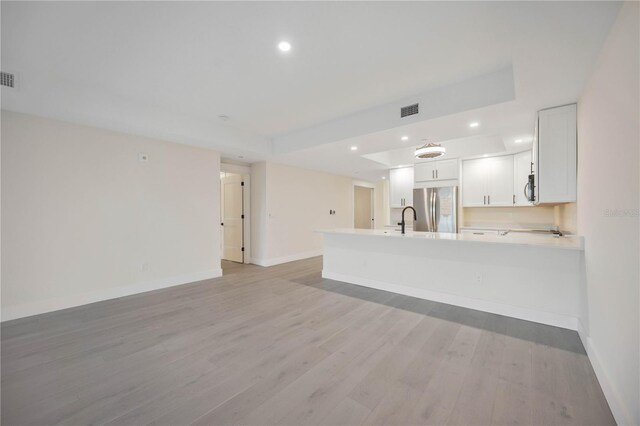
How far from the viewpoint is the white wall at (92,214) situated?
3066mm

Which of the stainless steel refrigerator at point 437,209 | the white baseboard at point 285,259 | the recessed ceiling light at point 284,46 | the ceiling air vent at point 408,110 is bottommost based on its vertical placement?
the white baseboard at point 285,259

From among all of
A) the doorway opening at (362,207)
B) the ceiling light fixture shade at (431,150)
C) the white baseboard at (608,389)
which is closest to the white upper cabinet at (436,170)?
the ceiling light fixture shade at (431,150)

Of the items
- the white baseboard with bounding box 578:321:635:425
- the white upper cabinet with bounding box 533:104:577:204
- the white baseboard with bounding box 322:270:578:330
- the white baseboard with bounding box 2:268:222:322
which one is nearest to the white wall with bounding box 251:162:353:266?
the white baseboard with bounding box 2:268:222:322

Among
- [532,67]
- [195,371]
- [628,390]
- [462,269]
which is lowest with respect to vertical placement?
[195,371]

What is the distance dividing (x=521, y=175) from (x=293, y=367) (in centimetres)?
553

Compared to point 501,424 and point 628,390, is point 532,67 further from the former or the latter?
point 501,424

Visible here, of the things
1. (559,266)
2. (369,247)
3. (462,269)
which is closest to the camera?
(559,266)

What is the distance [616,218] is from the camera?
1615mm

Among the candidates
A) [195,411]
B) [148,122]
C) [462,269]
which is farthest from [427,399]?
[148,122]

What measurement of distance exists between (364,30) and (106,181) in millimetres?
3949

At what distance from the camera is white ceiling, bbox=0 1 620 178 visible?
190cm

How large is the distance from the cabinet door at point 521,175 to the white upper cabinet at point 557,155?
2.53 meters

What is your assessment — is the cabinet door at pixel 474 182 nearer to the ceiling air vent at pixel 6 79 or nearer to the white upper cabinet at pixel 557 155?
the white upper cabinet at pixel 557 155

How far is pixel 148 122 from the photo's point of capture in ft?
11.9
